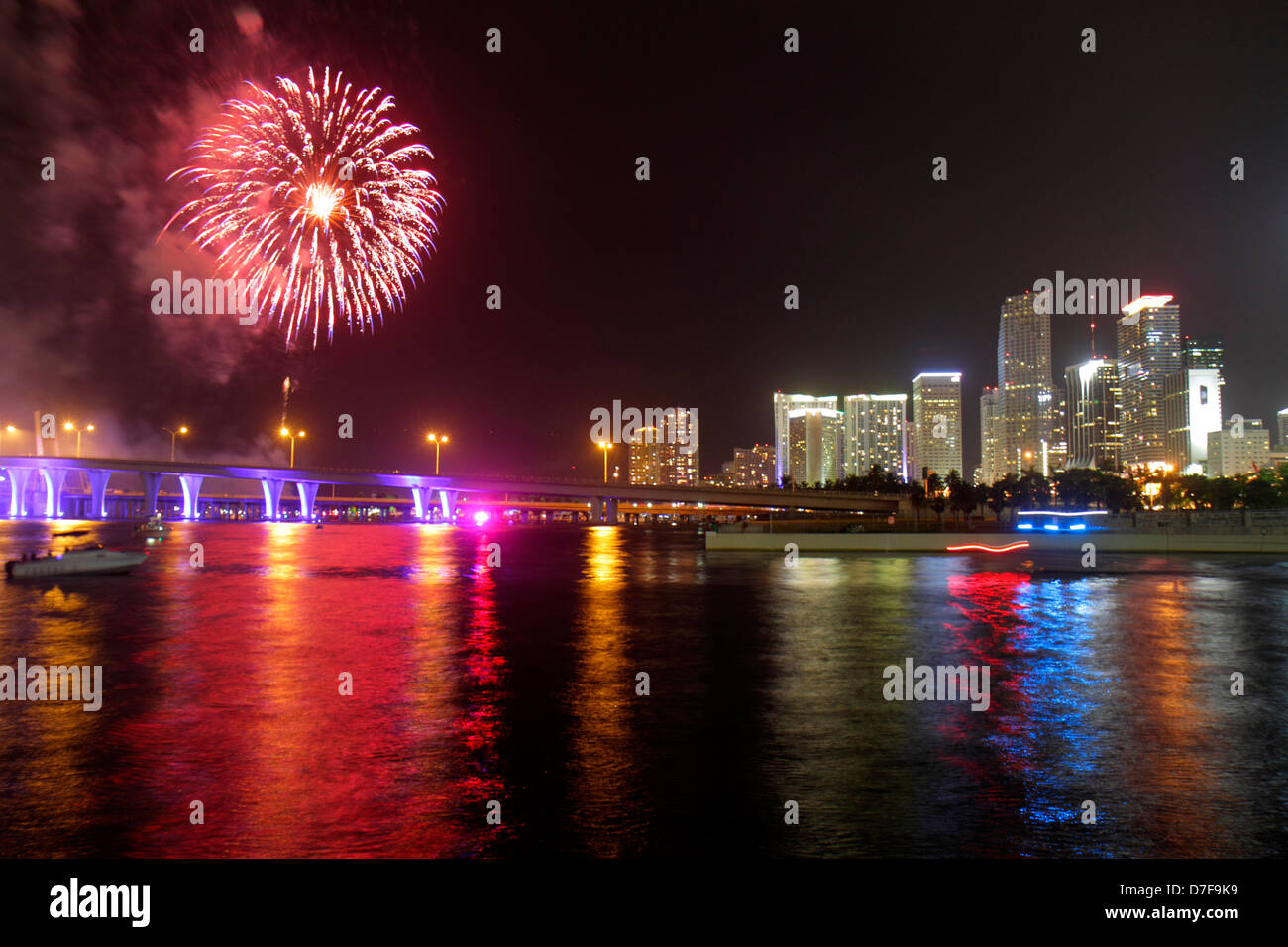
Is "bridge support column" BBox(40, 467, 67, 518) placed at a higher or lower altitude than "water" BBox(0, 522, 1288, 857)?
higher

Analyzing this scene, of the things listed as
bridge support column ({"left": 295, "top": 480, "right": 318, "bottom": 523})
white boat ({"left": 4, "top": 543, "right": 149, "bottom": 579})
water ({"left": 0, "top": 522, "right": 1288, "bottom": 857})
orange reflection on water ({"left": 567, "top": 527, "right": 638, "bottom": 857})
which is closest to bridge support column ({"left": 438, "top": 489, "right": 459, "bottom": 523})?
bridge support column ({"left": 295, "top": 480, "right": 318, "bottom": 523})

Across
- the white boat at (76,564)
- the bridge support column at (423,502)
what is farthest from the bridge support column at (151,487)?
the white boat at (76,564)

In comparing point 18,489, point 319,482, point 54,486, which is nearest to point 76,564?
point 319,482

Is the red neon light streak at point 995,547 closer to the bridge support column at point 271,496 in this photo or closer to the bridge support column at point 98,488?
the bridge support column at point 271,496

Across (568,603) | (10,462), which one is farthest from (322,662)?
(10,462)

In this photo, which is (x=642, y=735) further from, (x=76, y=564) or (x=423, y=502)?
(x=423, y=502)

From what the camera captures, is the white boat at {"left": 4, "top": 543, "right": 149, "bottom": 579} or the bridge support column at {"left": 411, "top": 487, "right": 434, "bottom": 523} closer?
the white boat at {"left": 4, "top": 543, "right": 149, "bottom": 579}

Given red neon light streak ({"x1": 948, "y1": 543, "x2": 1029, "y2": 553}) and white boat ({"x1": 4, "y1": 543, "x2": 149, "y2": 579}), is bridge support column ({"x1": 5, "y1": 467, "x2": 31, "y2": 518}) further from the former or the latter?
red neon light streak ({"x1": 948, "y1": 543, "x2": 1029, "y2": 553})
